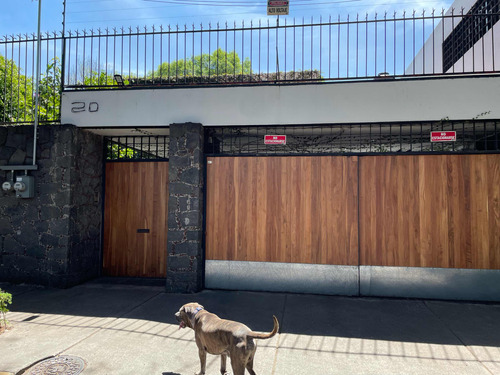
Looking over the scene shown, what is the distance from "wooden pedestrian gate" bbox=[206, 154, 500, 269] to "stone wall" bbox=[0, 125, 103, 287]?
2.61m

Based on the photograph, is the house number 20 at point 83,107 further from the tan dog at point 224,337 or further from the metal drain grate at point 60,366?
the tan dog at point 224,337

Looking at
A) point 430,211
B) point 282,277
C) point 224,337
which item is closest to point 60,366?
point 224,337

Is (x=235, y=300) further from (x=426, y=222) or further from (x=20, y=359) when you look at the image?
(x=426, y=222)

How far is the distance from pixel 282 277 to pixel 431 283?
2589 millimetres

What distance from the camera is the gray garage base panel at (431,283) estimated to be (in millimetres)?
5496

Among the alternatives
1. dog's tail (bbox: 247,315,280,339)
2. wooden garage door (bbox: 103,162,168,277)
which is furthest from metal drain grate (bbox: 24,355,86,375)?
wooden garage door (bbox: 103,162,168,277)

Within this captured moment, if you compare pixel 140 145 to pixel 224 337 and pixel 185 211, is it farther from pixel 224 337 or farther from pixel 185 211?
A: pixel 224 337

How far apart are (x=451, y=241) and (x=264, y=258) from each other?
329 cm

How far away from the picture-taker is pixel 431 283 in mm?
5617

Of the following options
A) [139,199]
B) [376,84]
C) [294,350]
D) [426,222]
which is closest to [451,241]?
[426,222]

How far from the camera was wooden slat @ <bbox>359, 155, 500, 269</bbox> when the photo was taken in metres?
5.57

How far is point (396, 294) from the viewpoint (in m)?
5.68

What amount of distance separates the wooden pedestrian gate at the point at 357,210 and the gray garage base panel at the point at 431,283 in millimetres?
118

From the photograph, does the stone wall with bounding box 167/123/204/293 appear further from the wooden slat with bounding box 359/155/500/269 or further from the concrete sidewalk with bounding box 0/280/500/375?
the wooden slat with bounding box 359/155/500/269
